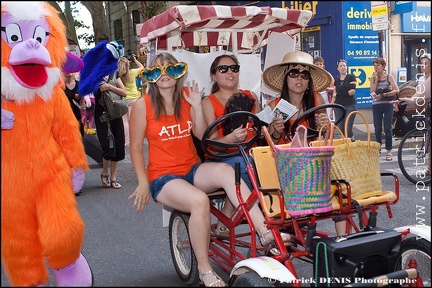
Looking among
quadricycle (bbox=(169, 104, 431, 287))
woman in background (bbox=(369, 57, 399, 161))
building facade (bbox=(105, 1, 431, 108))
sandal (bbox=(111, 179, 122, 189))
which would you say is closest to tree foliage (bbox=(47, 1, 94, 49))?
quadricycle (bbox=(169, 104, 431, 287))

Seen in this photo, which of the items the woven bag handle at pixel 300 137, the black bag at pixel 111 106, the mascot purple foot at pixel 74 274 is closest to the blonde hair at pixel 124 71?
the black bag at pixel 111 106

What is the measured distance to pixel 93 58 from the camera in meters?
5.07

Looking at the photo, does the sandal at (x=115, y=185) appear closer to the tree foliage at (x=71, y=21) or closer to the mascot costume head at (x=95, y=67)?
the mascot costume head at (x=95, y=67)

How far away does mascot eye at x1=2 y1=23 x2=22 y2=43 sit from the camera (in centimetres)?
282

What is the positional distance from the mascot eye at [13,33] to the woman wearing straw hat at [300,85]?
1.74 meters

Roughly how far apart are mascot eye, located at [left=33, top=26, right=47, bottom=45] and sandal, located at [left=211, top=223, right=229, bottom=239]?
1.80 m

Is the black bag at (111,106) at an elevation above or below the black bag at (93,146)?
above

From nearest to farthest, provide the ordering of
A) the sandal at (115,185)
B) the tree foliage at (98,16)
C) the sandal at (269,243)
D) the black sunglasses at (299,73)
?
the tree foliage at (98,16) < the sandal at (269,243) < the black sunglasses at (299,73) < the sandal at (115,185)

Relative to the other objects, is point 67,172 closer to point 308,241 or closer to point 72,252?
point 72,252

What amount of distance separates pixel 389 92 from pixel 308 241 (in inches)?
228

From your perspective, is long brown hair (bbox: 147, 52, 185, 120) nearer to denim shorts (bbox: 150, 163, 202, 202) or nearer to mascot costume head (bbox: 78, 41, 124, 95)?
denim shorts (bbox: 150, 163, 202, 202)

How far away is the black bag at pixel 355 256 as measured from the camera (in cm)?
260

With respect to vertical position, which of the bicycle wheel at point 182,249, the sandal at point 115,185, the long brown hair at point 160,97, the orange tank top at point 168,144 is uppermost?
the long brown hair at point 160,97

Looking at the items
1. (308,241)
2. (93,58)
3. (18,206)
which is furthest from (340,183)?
(93,58)
